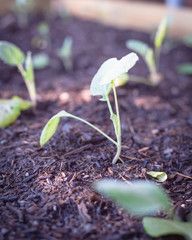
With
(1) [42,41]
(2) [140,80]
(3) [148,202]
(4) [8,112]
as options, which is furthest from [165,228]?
(1) [42,41]

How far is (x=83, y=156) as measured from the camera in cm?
110

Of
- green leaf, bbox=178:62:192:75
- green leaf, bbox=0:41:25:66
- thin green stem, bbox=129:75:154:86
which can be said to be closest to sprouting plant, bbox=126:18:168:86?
thin green stem, bbox=129:75:154:86

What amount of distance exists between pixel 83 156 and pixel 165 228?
48 centimetres

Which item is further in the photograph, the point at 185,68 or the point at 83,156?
the point at 185,68

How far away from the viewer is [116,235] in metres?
0.75

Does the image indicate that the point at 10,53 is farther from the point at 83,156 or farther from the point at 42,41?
the point at 42,41

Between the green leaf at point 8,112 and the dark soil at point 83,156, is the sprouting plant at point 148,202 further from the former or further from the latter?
the green leaf at point 8,112

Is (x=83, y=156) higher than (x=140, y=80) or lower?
lower

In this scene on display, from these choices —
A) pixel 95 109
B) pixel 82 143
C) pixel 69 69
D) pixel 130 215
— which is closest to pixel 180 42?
pixel 69 69

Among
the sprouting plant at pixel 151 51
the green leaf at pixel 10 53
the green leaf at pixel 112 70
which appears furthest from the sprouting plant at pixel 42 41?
the green leaf at pixel 112 70

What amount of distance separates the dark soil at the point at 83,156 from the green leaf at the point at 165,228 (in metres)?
0.05

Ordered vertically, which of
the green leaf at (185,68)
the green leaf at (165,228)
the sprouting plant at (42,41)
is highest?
the sprouting plant at (42,41)

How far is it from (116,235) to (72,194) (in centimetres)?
23

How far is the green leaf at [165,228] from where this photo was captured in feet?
2.38
